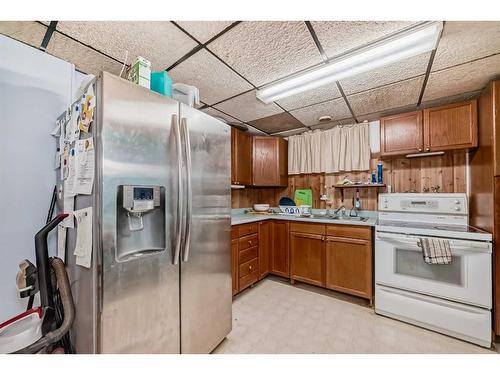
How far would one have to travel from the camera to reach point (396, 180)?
106 inches

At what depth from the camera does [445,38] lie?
1309 millimetres

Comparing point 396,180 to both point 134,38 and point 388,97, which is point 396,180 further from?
point 134,38

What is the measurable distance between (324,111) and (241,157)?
125 cm

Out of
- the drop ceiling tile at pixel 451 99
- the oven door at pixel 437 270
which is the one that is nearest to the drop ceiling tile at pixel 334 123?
the drop ceiling tile at pixel 451 99

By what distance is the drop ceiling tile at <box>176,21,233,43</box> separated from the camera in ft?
3.96

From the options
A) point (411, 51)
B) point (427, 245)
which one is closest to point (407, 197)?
point (427, 245)

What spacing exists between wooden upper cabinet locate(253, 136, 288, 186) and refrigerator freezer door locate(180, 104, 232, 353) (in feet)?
5.34

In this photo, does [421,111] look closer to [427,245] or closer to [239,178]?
[427,245]

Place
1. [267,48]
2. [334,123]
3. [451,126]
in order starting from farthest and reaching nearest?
[334,123] → [451,126] → [267,48]

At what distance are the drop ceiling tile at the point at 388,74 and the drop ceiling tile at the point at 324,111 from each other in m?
0.30

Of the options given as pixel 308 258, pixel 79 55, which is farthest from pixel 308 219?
pixel 79 55

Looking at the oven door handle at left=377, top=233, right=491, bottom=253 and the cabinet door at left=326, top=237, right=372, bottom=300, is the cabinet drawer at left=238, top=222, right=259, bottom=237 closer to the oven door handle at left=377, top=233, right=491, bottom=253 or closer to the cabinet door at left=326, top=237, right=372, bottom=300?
the cabinet door at left=326, top=237, right=372, bottom=300

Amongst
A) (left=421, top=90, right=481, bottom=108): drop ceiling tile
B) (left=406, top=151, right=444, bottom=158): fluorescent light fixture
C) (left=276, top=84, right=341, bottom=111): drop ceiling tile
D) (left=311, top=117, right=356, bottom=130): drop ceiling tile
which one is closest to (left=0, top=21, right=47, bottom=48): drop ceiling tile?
(left=276, top=84, right=341, bottom=111): drop ceiling tile

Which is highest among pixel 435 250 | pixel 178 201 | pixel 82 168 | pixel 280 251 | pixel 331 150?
pixel 331 150
